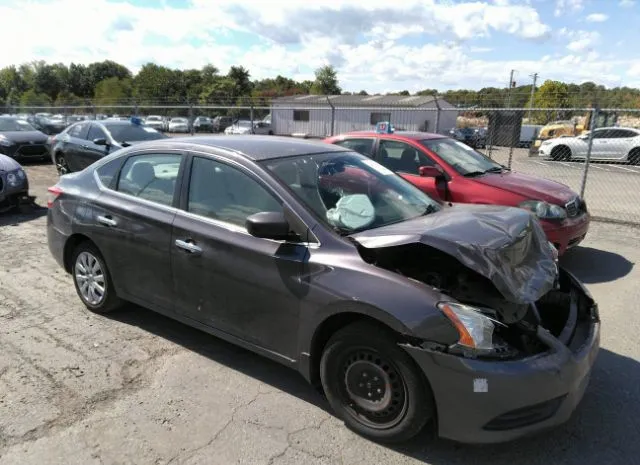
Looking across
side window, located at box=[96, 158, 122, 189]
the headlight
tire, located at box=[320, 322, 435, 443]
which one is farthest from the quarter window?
tire, located at box=[320, 322, 435, 443]

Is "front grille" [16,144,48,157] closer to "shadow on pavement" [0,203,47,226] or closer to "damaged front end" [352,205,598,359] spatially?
"shadow on pavement" [0,203,47,226]

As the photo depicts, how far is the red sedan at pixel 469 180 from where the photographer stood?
577 centimetres

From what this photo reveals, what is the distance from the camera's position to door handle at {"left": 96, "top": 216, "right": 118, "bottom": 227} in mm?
4012

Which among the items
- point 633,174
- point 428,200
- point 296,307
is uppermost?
point 428,200

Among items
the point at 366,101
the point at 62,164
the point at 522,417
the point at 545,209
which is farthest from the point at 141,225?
the point at 366,101

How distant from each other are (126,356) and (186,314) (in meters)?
0.63

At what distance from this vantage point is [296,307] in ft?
9.70

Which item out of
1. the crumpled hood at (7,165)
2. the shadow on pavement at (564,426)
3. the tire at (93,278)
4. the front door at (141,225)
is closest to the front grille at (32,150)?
the crumpled hood at (7,165)

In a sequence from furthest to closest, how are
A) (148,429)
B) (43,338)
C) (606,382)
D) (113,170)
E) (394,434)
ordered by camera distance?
1. (113,170)
2. (43,338)
3. (606,382)
4. (148,429)
5. (394,434)

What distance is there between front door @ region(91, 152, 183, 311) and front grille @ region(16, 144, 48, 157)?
12678 millimetres

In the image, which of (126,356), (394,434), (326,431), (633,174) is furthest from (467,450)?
(633,174)

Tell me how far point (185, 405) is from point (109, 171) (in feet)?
7.42

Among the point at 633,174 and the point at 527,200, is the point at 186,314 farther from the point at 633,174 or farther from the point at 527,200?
the point at 633,174

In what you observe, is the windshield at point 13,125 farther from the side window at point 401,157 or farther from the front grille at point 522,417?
the front grille at point 522,417
